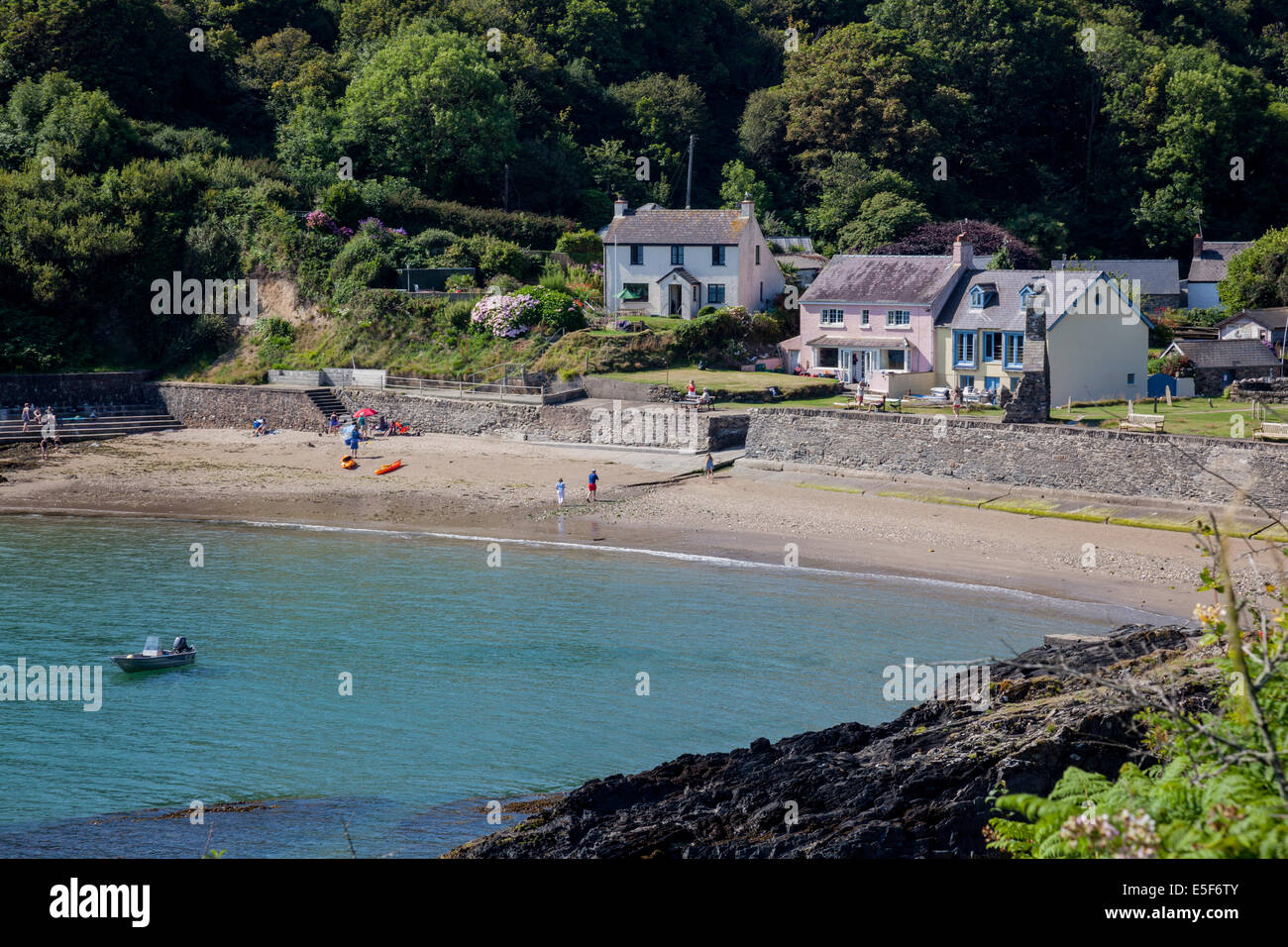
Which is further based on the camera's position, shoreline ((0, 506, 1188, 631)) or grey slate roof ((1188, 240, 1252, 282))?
grey slate roof ((1188, 240, 1252, 282))

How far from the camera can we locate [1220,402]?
1454 inches

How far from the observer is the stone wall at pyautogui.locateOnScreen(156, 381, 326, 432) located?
4322cm

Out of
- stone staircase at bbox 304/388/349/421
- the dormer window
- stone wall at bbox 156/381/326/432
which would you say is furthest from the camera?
stone staircase at bbox 304/388/349/421

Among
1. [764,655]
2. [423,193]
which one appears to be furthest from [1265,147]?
[764,655]

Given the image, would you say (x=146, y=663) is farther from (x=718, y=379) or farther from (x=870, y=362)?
(x=870, y=362)

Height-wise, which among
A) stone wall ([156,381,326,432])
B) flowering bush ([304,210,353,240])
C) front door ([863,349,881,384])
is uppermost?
flowering bush ([304,210,353,240])

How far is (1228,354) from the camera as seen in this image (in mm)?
39656

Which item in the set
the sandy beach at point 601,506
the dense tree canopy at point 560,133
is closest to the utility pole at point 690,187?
the dense tree canopy at point 560,133

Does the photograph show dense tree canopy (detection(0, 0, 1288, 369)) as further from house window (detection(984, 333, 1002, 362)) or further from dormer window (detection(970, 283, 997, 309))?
house window (detection(984, 333, 1002, 362))

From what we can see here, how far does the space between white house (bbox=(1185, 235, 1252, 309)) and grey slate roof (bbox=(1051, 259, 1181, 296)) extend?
2.07 ft

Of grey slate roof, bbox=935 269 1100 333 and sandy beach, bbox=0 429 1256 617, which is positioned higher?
grey slate roof, bbox=935 269 1100 333

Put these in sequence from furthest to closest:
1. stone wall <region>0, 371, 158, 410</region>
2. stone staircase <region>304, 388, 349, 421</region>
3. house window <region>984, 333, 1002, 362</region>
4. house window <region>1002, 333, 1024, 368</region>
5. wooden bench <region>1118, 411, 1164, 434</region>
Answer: stone wall <region>0, 371, 158, 410</region> → stone staircase <region>304, 388, 349, 421</region> → house window <region>984, 333, 1002, 362</region> → house window <region>1002, 333, 1024, 368</region> → wooden bench <region>1118, 411, 1164, 434</region>

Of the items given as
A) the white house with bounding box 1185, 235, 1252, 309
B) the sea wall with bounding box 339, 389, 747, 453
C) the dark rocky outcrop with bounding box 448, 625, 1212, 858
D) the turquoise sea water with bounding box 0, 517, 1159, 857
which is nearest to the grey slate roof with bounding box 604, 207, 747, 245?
the sea wall with bounding box 339, 389, 747, 453

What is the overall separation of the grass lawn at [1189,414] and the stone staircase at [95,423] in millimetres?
30257
